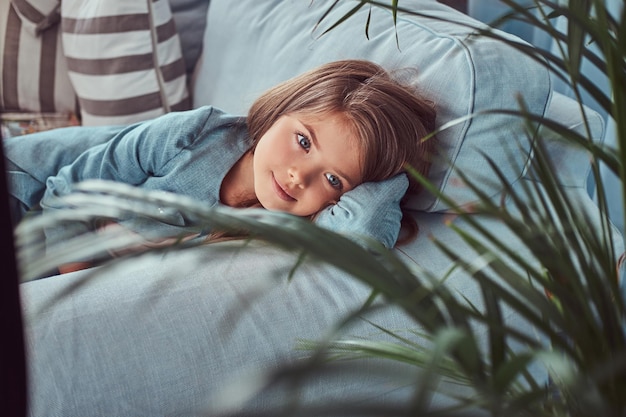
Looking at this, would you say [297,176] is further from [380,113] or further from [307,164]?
[380,113]

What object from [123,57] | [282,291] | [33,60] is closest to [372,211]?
[282,291]

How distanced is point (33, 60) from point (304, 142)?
813 mm

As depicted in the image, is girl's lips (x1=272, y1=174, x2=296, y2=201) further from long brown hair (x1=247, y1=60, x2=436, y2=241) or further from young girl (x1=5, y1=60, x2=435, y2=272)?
long brown hair (x1=247, y1=60, x2=436, y2=241)

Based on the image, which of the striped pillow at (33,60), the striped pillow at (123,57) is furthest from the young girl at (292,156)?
the striped pillow at (33,60)

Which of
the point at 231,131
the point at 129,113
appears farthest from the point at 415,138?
the point at 129,113

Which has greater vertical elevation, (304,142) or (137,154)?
(304,142)

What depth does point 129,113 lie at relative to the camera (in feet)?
5.26

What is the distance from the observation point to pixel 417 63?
121cm

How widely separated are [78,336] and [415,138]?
573mm

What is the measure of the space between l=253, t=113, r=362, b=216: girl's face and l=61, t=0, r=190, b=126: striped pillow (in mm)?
485

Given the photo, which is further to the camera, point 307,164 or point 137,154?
point 137,154

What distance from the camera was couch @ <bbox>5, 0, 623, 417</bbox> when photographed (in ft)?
2.83

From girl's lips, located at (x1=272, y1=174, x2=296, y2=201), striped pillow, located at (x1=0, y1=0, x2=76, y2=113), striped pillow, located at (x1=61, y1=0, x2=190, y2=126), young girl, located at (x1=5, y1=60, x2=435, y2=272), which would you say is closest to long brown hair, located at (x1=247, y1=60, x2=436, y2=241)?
young girl, located at (x1=5, y1=60, x2=435, y2=272)

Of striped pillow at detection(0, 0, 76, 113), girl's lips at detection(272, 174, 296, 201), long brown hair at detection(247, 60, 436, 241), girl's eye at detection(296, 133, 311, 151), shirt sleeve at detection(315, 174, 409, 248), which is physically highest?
long brown hair at detection(247, 60, 436, 241)
